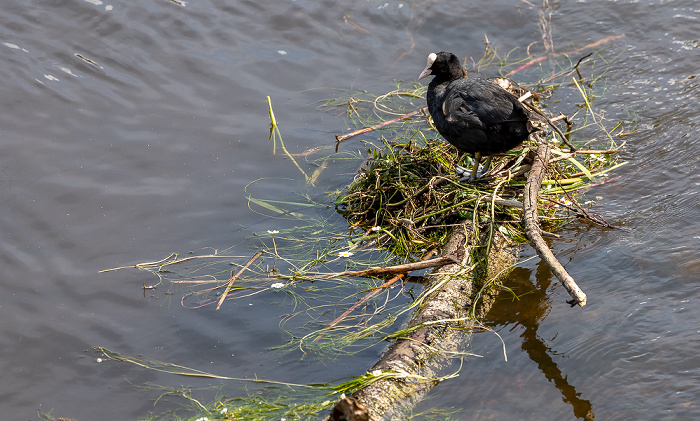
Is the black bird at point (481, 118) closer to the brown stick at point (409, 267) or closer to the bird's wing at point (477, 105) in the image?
the bird's wing at point (477, 105)

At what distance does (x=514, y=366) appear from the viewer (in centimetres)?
355

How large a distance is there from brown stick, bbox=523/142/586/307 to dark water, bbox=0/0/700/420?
55 centimetres

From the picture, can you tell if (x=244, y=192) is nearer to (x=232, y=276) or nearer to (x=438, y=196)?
(x=232, y=276)

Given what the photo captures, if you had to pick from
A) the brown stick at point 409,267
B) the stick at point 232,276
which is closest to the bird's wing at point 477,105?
the brown stick at point 409,267

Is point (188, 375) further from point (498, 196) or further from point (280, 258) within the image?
point (498, 196)

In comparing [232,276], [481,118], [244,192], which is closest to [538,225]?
[481,118]

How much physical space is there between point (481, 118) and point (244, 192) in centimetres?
227

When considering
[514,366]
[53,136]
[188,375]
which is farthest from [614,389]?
[53,136]

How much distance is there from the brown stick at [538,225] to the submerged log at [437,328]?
516 mm

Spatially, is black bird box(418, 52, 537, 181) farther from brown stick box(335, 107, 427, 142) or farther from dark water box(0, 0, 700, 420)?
brown stick box(335, 107, 427, 142)

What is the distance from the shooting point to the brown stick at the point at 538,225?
3215 millimetres

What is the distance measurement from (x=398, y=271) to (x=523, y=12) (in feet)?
18.5

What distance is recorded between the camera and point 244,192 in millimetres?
5613

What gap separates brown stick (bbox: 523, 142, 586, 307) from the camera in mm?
3215
